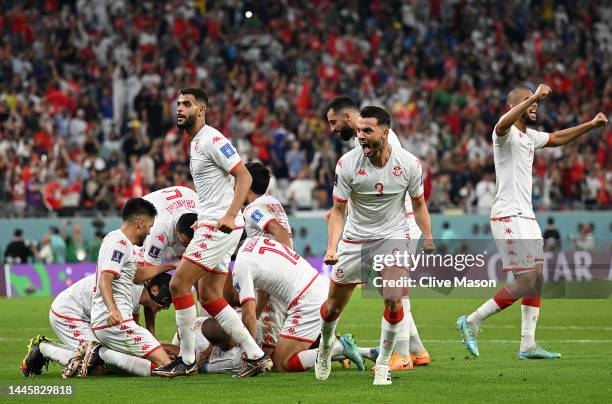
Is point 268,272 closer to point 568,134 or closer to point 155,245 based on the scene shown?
point 155,245

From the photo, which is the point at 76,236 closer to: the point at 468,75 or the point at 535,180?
the point at 535,180

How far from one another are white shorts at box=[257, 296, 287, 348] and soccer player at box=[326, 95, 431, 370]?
1232 millimetres

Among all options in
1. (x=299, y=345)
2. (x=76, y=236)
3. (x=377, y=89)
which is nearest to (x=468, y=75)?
(x=377, y=89)

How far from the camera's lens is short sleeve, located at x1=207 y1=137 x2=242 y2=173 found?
1077 centimetres

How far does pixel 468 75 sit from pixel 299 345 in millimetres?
22314

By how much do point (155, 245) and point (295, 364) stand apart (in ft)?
7.37

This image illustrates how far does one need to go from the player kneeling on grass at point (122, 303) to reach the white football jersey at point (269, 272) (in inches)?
38.1

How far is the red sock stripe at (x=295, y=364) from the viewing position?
11.1 metres

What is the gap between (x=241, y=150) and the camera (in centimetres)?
2655

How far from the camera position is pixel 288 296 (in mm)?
11383

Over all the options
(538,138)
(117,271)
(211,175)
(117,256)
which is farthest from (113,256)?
(538,138)

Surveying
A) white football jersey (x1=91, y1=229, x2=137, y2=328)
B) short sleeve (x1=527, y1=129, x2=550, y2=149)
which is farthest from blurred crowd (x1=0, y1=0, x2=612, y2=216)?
white football jersey (x1=91, y1=229, x2=137, y2=328)

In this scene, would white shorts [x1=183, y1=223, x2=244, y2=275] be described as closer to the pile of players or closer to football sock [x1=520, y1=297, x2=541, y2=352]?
the pile of players

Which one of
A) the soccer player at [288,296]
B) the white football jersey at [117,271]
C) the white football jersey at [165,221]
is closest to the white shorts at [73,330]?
the white football jersey at [117,271]
